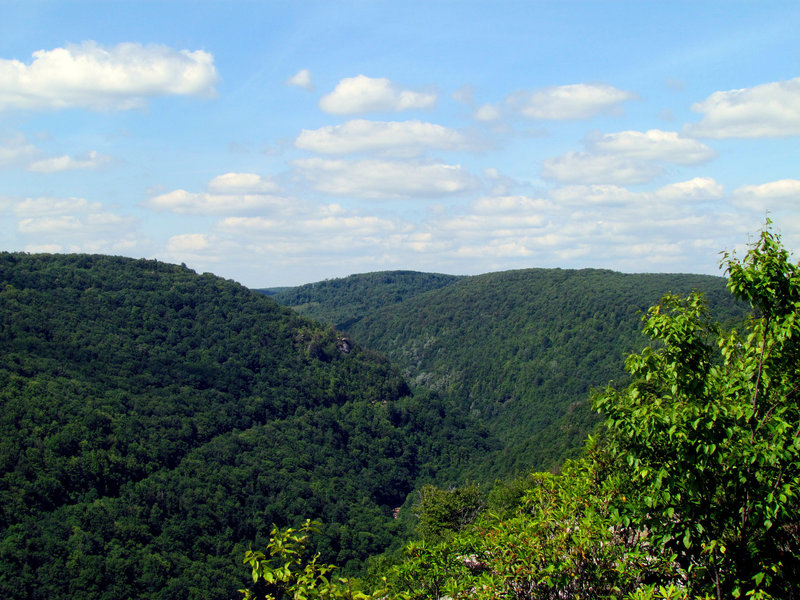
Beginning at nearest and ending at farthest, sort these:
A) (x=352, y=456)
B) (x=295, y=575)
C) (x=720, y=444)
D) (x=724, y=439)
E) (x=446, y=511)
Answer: (x=295, y=575) < (x=720, y=444) < (x=724, y=439) < (x=446, y=511) < (x=352, y=456)

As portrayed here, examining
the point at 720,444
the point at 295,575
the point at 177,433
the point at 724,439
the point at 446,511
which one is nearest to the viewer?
the point at 295,575

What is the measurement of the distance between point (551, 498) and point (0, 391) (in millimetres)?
92829

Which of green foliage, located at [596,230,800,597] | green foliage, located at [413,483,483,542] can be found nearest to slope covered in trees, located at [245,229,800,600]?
green foliage, located at [596,230,800,597]

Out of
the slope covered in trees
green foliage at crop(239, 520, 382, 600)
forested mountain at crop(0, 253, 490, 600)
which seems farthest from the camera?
forested mountain at crop(0, 253, 490, 600)

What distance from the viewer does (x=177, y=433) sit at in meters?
107

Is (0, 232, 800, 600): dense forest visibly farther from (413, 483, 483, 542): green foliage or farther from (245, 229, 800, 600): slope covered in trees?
(413, 483, 483, 542): green foliage

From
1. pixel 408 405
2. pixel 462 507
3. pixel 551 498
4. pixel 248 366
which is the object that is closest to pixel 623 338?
pixel 408 405

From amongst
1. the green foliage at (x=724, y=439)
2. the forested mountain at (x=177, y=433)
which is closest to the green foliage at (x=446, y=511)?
the forested mountain at (x=177, y=433)

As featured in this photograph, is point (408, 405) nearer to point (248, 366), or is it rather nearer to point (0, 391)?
point (248, 366)

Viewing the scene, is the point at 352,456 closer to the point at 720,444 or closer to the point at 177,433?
the point at 177,433

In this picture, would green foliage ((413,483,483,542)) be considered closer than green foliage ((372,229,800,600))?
No

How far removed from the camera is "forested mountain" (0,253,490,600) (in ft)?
239

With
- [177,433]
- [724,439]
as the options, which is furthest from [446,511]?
[177,433]

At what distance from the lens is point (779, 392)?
8.79m
